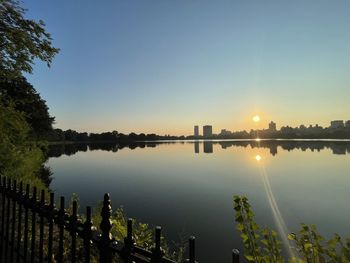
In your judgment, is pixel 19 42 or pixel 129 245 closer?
pixel 129 245

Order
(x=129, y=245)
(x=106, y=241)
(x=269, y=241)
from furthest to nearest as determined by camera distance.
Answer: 1. (x=269, y=241)
2. (x=106, y=241)
3. (x=129, y=245)

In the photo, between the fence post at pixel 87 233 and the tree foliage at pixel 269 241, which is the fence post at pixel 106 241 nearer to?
the fence post at pixel 87 233

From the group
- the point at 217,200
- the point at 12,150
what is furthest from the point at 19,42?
the point at 217,200

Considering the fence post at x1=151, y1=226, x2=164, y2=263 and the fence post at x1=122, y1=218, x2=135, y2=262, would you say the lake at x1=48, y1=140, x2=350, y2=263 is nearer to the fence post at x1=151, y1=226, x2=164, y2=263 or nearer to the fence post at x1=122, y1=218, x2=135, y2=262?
the fence post at x1=122, y1=218, x2=135, y2=262

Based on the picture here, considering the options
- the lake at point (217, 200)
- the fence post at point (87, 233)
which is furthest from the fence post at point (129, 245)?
the lake at point (217, 200)

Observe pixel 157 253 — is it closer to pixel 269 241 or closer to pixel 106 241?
pixel 106 241

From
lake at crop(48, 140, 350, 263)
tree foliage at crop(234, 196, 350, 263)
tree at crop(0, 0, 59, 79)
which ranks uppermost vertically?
tree at crop(0, 0, 59, 79)

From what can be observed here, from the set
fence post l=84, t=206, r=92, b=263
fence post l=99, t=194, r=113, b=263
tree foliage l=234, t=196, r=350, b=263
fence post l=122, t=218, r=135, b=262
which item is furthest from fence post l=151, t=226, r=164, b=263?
fence post l=84, t=206, r=92, b=263

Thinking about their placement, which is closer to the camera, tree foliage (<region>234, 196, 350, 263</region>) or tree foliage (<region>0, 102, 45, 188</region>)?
tree foliage (<region>234, 196, 350, 263</region>)

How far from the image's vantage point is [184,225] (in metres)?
19.5

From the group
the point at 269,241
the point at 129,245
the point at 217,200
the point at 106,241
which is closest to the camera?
the point at 129,245

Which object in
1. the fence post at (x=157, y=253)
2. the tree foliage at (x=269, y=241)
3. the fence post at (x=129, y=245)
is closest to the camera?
the fence post at (x=157, y=253)

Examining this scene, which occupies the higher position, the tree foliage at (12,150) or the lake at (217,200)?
the tree foliage at (12,150)

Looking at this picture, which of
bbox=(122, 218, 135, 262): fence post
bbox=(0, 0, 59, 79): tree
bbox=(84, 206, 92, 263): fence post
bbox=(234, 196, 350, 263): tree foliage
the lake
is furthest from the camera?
the lake
